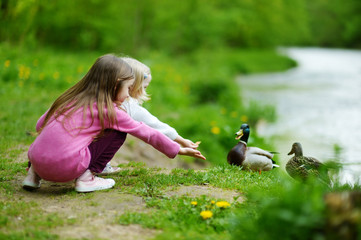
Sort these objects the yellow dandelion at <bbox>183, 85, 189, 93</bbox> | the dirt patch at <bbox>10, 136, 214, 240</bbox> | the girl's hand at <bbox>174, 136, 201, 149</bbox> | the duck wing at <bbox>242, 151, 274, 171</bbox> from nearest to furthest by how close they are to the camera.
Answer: the dirt patch at <bbox>10, 136, 214, 240</bbox>, the girl's hand at <bbox>174, 136, 201, 149</bbox>, the duck wing at <bbox>242, 151, 274, 171</bbox>, the yellow dandelion at <bbox>183, 85, 189, 93</bbox>

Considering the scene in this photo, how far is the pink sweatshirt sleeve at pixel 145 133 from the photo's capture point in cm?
319

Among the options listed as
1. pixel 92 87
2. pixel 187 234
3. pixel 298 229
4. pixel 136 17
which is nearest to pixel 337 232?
pixel 298 229

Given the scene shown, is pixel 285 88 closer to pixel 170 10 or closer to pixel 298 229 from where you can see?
pixel 170 10

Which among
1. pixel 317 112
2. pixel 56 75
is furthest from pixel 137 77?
pixel 317 112

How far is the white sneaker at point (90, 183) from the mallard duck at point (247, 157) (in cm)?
125

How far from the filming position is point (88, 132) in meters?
3.11

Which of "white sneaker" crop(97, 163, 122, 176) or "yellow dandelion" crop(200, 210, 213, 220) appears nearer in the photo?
"yellow dandelion" crop(200, 210, 213, 220)

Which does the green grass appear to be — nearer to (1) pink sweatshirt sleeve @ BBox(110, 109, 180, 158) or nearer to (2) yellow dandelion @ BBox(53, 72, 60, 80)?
(2) yellow dandelion @ BBox(53, 72, 60, 80)

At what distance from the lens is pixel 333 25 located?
48.8 m

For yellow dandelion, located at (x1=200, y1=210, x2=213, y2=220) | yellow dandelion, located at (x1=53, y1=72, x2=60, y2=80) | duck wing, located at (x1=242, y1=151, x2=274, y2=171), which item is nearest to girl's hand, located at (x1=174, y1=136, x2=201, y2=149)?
duck wing, located at (x1=242, y1=151, x2=274, y2=171)

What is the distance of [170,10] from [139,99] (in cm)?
1767

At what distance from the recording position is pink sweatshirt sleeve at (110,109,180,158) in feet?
10.5

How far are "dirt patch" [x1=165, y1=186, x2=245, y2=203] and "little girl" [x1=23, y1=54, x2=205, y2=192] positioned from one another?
299mm

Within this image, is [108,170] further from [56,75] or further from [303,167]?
[56,75]
